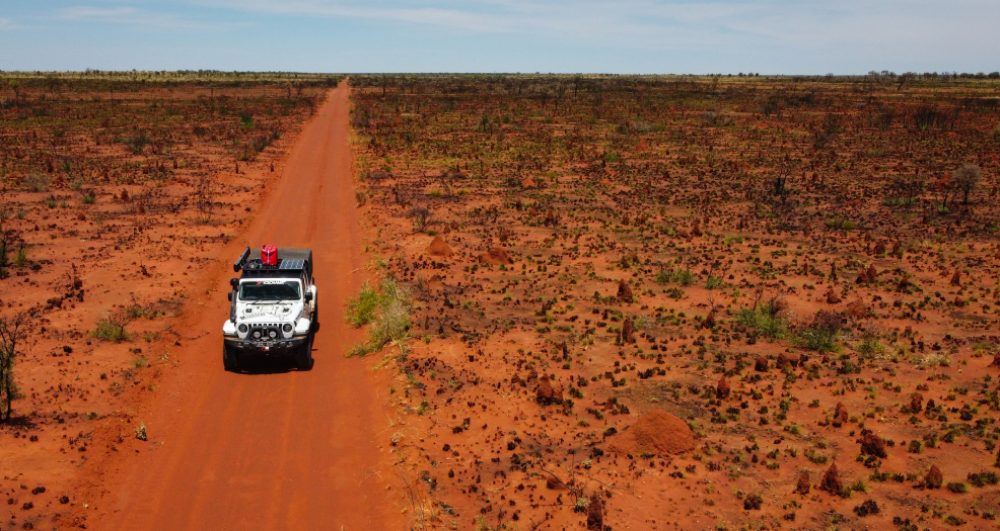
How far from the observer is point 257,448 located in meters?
12.6

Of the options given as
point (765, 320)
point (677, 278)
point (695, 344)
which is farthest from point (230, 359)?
point (677, 278)

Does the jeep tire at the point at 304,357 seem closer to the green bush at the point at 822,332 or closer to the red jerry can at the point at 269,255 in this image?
the red jerry can at the point at 269,255

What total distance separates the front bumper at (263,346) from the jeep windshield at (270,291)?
130 centimetres

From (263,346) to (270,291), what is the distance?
5.38 ft

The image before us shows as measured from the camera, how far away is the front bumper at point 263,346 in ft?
49.3

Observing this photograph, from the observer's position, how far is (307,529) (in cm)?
1052

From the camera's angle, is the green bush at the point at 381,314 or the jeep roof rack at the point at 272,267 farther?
the green bush at the point at 381,314

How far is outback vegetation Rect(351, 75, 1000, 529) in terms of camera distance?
11625 millimetres

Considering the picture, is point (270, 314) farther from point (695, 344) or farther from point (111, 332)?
point (695, 344)

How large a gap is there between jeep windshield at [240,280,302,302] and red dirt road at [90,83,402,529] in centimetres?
173

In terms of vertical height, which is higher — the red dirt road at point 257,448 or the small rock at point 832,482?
the small rock at point 832,482

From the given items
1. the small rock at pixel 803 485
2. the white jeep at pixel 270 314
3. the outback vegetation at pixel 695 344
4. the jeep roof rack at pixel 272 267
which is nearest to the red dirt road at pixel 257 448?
the white jeep at pixel 270 314

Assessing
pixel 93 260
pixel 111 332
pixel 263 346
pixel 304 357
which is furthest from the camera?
pixel 93 260

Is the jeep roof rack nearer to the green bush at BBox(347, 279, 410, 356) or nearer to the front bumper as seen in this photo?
the green bush at BBox(347, 279, 410, 356)
